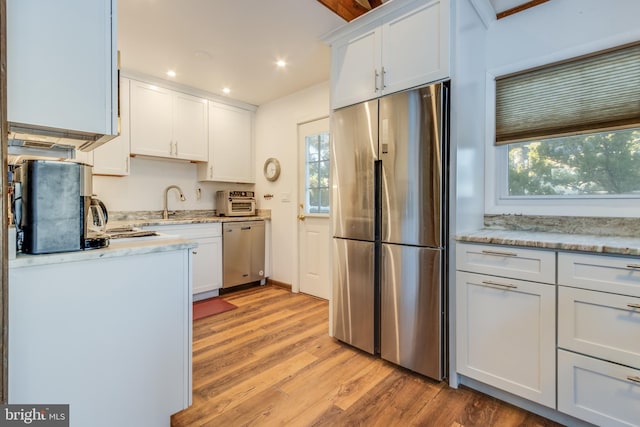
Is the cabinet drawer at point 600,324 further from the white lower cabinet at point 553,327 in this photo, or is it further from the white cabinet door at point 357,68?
the white cabinet door at point 357,68

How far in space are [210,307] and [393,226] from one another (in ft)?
7.30

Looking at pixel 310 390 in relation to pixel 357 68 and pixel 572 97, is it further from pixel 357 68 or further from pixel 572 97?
pixel 572 97

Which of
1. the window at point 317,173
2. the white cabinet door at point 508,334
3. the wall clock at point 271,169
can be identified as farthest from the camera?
the wall clock at point 271,169

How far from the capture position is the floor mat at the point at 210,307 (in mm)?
2943

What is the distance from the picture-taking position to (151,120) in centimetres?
323

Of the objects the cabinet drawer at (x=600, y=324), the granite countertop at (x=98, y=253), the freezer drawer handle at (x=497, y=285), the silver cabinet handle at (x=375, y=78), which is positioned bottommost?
the cabinet drawer at (x=600, y=324)

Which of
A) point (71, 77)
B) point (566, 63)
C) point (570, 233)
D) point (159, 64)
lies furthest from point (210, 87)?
point (570, 233)

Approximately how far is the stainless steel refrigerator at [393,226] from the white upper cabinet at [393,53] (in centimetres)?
11

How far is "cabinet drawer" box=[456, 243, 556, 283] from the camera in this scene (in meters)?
1.49

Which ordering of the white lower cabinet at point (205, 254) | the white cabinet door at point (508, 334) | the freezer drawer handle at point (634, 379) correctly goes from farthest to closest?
the white lower cabinet at point (205, 254) → the white cabinet door at point (508, 334) → the freezer drawer handle at point (634, 379)

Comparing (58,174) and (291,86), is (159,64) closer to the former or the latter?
(291,86)

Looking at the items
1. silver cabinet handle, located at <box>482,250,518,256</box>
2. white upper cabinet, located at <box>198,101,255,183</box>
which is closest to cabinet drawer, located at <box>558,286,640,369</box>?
silver cabinet handle, located at <box>482,250,518,256</box>

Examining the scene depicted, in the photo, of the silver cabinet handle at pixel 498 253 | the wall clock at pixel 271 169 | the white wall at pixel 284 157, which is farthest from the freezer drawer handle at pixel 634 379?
the wall clock at pixel 271 169

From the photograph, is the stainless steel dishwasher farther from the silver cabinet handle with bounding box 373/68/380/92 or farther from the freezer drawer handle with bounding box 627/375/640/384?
the freezer drawer handle with bounding box 627/375/640/384
